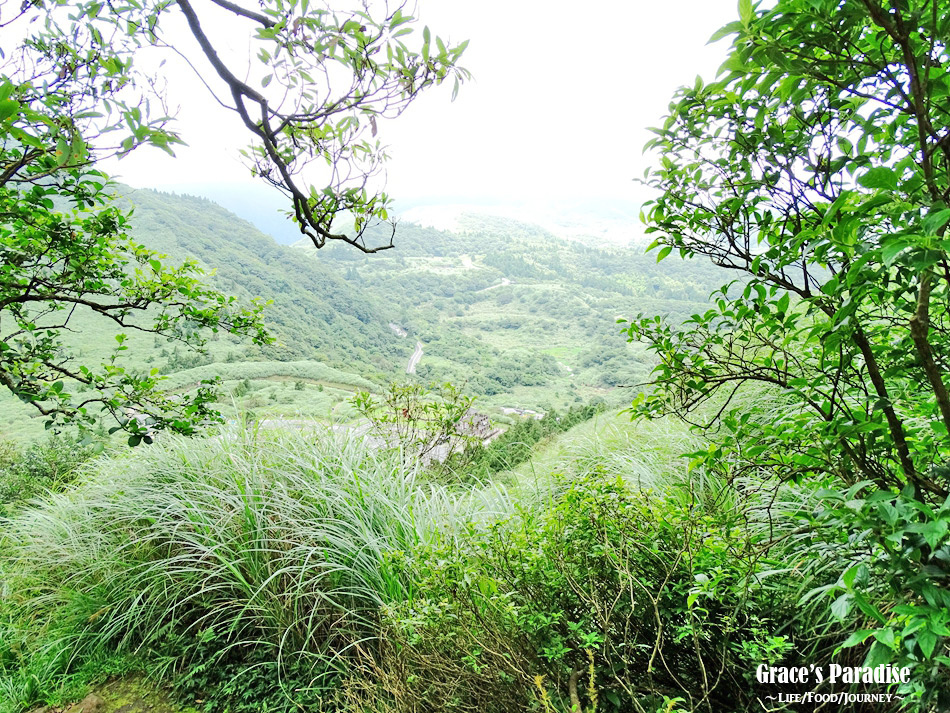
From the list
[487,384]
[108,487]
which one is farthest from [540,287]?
[108,487]

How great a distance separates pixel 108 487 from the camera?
349 cm

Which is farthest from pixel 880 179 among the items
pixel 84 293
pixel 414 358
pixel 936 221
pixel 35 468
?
pixel 414 358

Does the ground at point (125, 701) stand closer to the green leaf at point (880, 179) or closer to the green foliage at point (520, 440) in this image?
the green leaf at point (880, 179)

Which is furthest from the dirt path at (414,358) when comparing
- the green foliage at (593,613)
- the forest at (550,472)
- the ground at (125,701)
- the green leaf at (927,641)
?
the green leaf at (927,641)

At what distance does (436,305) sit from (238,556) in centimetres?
8159

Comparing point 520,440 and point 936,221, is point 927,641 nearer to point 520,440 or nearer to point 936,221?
point 936,221

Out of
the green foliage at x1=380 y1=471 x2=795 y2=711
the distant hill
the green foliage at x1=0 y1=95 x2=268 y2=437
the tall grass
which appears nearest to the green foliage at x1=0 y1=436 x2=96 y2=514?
the tall grass

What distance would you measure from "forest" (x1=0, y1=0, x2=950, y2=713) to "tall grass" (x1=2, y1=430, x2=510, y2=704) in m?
0.02

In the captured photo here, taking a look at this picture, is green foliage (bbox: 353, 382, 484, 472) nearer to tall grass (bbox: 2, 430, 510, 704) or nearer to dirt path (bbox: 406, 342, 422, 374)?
tall grass (bbox: 2, 430, 510, 704)

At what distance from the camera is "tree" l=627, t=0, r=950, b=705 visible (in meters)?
0.78

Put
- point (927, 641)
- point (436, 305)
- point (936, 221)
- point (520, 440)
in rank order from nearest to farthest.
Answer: point (936, 221) → point (927, 641) → point (520, 440) → point (436, 305)

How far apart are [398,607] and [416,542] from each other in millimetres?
507

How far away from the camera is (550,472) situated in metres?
2.80

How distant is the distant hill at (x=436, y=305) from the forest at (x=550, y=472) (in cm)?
1859
